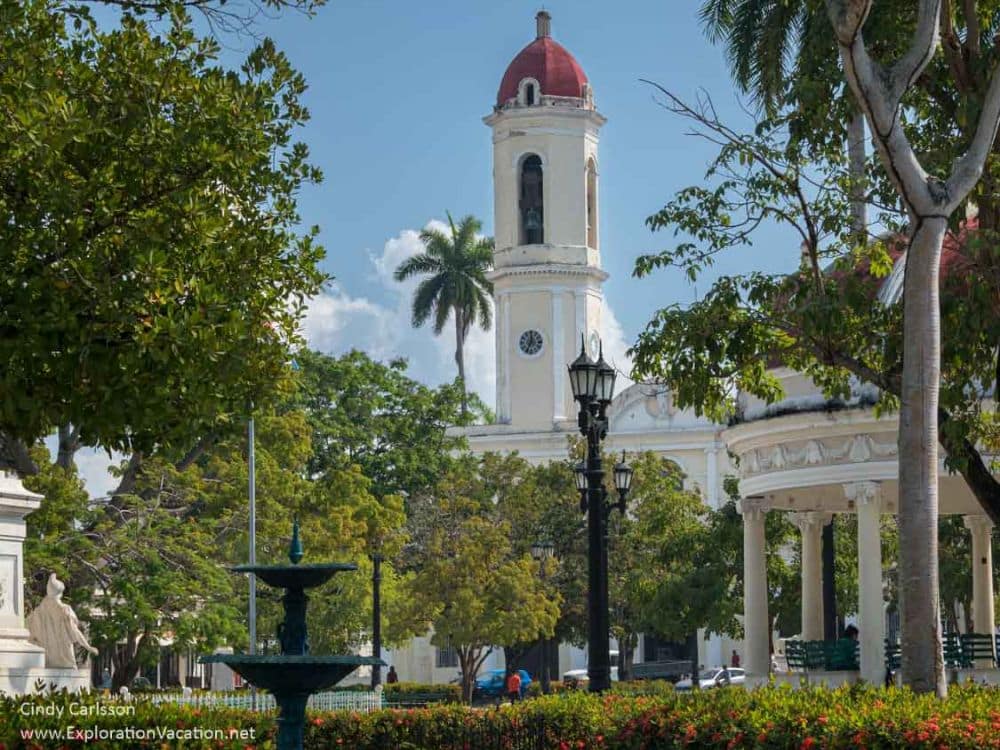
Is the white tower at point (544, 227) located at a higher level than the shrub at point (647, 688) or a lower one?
higher

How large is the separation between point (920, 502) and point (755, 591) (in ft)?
48.0

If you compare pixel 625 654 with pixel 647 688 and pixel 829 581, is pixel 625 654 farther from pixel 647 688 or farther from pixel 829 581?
pixel 829 581

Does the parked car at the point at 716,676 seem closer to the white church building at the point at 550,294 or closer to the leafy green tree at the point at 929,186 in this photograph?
the white church building at the point at 550,294

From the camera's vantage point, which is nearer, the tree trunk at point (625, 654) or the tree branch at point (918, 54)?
the tree branch at point (918, 54)

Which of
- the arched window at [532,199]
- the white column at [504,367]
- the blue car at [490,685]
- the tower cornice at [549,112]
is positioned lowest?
the blue car at [490,685]

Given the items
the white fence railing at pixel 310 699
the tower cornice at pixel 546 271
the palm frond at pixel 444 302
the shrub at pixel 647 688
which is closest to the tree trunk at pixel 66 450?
the white fence railing at pixel 310 699

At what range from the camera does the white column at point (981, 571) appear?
32.0 m

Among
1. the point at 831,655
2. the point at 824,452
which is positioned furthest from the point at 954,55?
the point at 831,655

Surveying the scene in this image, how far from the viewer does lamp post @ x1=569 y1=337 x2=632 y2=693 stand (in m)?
21.7

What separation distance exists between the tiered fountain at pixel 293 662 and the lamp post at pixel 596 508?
310 inches

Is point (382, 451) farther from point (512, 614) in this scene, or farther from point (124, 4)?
point (124, 4)

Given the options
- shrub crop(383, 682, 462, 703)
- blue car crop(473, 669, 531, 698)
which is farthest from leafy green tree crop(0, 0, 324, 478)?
blue car crop(473, 669, 531, 698)

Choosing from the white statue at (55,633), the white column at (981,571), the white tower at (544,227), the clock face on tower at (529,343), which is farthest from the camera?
the clock face on tower at (529,343)

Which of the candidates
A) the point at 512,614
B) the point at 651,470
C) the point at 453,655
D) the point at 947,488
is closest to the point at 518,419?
the point at 453,655
